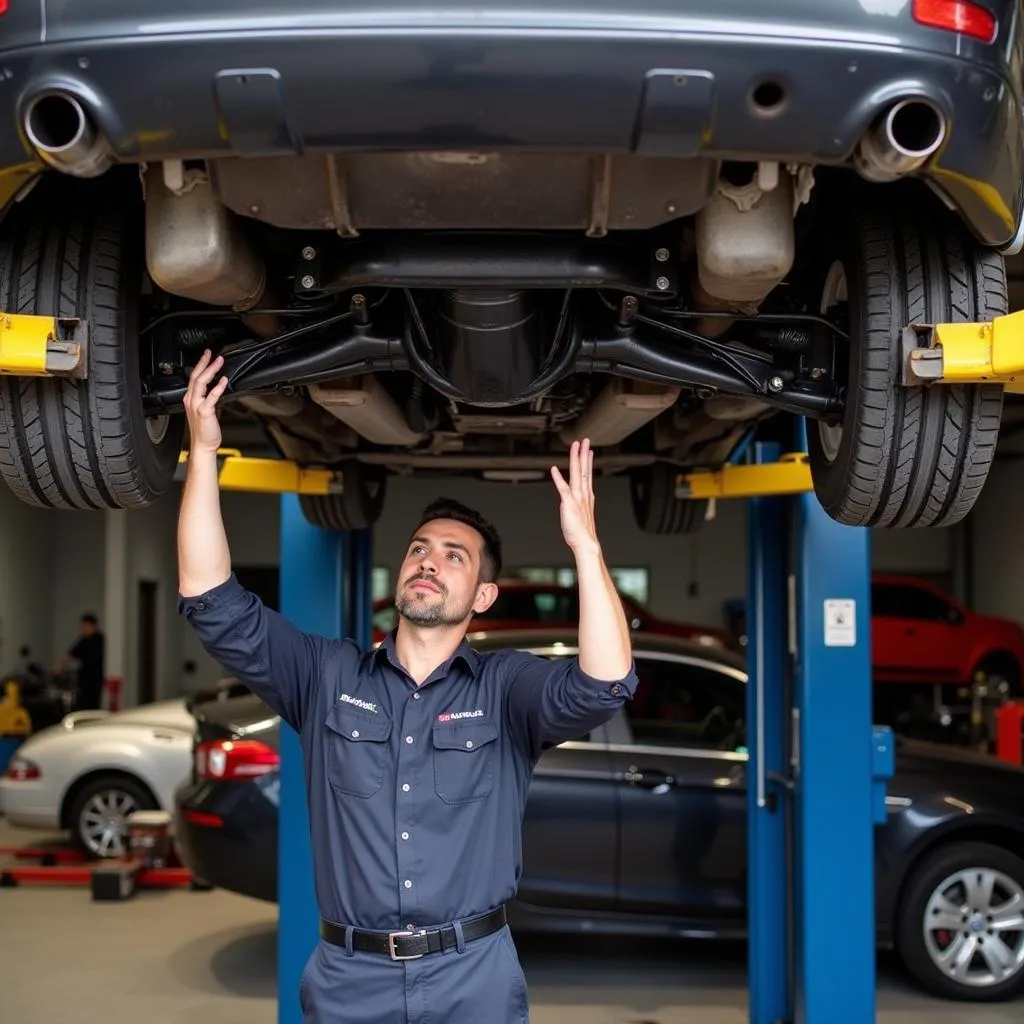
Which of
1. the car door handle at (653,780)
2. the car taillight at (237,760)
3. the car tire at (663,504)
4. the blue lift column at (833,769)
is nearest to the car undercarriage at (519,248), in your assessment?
the blue lift column at (833,769)

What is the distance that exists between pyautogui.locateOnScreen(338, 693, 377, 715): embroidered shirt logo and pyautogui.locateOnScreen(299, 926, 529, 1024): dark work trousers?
402 millimetres

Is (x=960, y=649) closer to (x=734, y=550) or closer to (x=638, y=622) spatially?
(x=638, y=622)

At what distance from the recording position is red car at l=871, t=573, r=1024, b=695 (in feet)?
41.4

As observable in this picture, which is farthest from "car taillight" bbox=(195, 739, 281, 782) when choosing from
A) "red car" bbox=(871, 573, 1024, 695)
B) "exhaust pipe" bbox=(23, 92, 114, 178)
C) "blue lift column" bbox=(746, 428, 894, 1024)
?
"red car" bbox=(871, 573, 1024, 695)

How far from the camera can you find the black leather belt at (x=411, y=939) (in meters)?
2.03

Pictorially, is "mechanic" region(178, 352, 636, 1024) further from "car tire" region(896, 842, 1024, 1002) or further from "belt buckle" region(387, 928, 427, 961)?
"car tire" region(896, 842, 1024, 1002)

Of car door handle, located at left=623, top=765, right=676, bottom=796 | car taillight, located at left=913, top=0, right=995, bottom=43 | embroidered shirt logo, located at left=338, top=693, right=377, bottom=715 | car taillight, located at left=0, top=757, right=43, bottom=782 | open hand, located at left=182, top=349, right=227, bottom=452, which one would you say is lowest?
car taillight, located at left=0, top=757, right=43, bottom=782

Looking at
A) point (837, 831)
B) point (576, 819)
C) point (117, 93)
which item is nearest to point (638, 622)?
point (576, 819)

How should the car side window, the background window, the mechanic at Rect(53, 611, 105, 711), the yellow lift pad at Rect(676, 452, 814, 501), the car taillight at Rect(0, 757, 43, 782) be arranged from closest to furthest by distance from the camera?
the yellow lift pad at Rect(676, 452, 814, 501), the car side window, the car taillight at Rect(0, 757, 43, 782), the mechanic at Rect(53, 611, 105, 711), the background window

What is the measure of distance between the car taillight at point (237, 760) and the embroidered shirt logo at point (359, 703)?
3007mm

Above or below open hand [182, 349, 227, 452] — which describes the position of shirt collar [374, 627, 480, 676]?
below

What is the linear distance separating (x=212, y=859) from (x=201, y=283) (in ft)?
12.2

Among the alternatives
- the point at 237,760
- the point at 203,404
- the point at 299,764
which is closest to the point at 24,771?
the point at 237,760

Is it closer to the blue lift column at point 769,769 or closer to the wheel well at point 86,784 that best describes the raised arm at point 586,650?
the blue lift column at point 769,769
